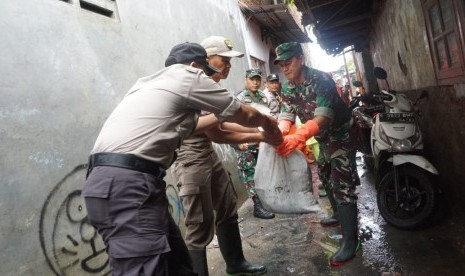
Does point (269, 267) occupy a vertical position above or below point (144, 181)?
below

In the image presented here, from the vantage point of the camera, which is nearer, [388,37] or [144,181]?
[144,181]

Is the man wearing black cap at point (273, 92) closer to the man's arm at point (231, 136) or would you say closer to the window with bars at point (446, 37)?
the window with bars at point (446, 37)

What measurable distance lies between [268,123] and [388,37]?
5.24 meters

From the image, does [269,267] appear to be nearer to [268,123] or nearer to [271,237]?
[271,237]

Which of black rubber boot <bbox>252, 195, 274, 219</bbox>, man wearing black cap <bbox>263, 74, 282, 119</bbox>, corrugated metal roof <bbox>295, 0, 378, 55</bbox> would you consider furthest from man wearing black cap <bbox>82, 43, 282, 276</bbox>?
corrugated metal roof <bbox>295, 0, 378, 55</bbox>

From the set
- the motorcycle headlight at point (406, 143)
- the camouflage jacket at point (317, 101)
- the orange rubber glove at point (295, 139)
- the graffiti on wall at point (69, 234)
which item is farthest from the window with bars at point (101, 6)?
the motorcycle headlight at point (406, 143)

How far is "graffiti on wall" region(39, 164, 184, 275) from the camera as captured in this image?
2418mm

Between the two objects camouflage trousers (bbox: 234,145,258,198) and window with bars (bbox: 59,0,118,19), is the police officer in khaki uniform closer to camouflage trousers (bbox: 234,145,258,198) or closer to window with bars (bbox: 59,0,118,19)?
window with bars (bbox: 59,0,118,19)

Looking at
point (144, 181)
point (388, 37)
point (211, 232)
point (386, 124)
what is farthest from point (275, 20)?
point (144, 181)

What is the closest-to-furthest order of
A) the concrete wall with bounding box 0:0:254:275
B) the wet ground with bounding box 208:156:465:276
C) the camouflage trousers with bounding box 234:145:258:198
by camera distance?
the concrete wall with bounding box 0:0:254:275, the wet ground with bounding box 208:156:465:276, the camouflage trousers with bounding box 234:145:258:198

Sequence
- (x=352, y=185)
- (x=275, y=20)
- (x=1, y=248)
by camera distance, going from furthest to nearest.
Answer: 1. (x=275, y=20)
2. (x=352, y=185)
3. (x=1, y=248)

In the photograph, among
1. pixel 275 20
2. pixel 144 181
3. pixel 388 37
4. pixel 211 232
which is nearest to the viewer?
pixel 144 181

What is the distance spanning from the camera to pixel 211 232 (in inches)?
104

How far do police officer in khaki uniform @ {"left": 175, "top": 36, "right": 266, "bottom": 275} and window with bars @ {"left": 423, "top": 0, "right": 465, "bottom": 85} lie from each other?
193 centimetres
